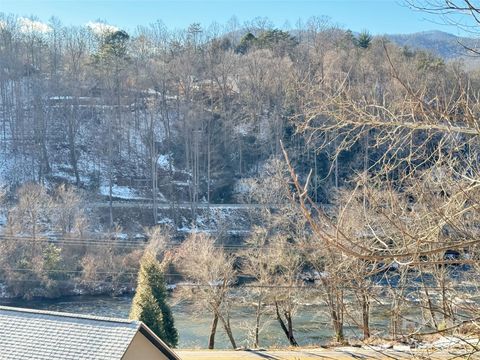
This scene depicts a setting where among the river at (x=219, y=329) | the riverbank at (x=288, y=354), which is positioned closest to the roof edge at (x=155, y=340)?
the riverbank at (x=288, y=354)

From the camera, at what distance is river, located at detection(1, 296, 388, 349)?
49.8ft

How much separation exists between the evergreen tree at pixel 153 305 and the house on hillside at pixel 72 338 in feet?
15.3

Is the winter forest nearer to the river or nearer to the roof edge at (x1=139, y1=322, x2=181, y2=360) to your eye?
the river

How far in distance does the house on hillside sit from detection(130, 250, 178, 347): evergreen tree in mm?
4651

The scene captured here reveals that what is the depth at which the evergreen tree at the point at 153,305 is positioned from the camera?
13016 millimetres

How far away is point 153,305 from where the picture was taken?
43.5 feet

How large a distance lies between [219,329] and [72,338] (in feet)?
30.0

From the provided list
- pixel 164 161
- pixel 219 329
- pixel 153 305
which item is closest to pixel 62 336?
pixel 153 305

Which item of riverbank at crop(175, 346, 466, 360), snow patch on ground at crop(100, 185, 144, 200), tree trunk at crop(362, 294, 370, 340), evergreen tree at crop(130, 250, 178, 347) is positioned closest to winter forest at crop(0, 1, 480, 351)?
snow patch on ground at crop(100, 185, 144, 200)

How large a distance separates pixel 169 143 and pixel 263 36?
12.2 metres

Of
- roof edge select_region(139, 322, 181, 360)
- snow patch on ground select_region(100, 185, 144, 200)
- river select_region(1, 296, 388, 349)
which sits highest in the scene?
snow patch on ground select_region(100, 185, 144, 200)

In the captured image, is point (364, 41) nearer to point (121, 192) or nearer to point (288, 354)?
point (121, 192)

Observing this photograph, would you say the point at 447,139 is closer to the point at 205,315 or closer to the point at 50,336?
the point at 50,336

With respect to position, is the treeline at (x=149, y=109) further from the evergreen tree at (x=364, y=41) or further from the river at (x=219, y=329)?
the river at (x=219, y=329)
